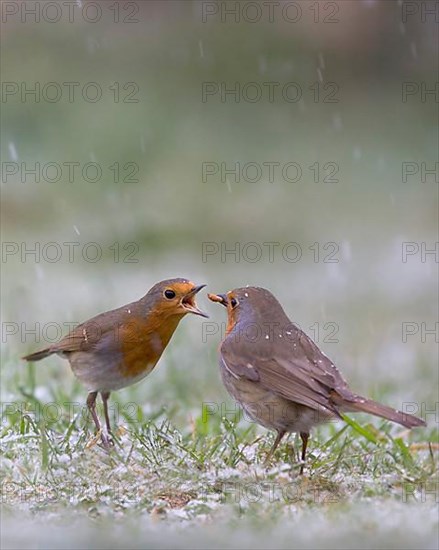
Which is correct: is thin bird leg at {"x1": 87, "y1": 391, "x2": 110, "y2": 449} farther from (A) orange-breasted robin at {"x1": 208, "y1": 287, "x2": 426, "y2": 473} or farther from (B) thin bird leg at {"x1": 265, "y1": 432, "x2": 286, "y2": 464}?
(B) thin bird leg at {"x1": 265, "y1": 432, "x2": 286, "y2": 464}

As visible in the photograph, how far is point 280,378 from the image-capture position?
16.9 ft

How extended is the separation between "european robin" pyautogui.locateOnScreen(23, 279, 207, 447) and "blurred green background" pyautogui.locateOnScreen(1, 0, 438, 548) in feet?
3.89

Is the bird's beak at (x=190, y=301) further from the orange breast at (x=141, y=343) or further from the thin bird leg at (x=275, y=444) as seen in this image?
the thin bird leg at (x=275, y=444)

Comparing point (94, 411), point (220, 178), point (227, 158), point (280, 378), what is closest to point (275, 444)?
point (280, 378)

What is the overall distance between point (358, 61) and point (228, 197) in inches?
210

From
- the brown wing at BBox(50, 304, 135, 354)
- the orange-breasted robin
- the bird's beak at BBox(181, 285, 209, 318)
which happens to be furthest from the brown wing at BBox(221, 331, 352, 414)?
the brown wing at BBox(50, 304, 135, 354)

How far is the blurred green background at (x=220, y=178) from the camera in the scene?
9328mm

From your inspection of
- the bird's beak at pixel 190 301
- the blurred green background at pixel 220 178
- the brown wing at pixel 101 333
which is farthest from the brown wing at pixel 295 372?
the blurred green background at pixel 220 178

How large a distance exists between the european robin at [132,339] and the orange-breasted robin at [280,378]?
30cm

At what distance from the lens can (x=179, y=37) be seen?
1836cm

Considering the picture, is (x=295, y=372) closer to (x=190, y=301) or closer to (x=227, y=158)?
(x=190, y=301)

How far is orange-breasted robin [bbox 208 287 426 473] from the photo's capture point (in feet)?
16.5

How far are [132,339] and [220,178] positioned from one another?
886cm

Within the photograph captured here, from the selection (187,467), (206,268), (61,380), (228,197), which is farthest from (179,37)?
(187,467)
